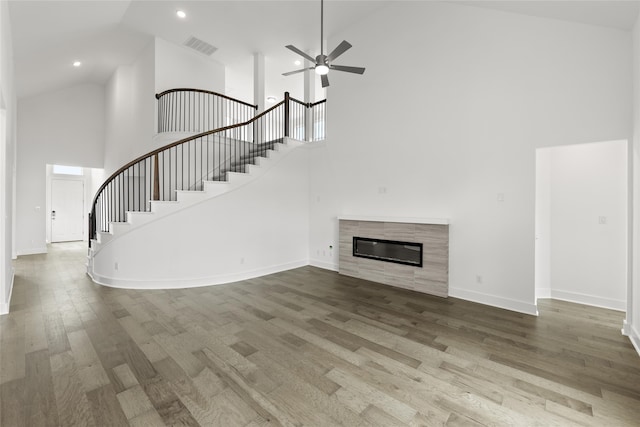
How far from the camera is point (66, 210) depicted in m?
10.5

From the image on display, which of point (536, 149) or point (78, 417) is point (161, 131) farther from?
point (536, 149)

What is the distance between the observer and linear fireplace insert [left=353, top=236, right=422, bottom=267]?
478 centimetres

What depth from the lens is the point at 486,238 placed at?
163 inches

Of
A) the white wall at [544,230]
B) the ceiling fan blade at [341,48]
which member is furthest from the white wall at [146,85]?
the white wall at [544,230]

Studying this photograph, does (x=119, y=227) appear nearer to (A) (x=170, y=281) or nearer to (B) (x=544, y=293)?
(A) (x=170, y=281)

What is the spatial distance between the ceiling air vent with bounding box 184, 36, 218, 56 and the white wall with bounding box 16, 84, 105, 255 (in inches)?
191

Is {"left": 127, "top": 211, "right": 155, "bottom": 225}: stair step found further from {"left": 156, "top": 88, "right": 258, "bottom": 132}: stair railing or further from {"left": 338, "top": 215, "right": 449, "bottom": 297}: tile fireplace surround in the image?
{"left": 338, "top": 215, "right": 449, "bottom": 297}: tile fireplace surround

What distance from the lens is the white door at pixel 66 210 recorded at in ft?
33.6

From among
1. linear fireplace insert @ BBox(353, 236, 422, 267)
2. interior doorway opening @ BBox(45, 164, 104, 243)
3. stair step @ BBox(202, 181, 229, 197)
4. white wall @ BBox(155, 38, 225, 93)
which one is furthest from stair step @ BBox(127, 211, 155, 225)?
interior doorway opening @ BBox(45, 164, 104, 243)

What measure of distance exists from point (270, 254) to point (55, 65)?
7247 mm

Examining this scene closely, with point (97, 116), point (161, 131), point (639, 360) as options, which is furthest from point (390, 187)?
point (97, 116)

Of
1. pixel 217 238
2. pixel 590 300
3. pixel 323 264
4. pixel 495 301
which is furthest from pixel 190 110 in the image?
pixel 590 300

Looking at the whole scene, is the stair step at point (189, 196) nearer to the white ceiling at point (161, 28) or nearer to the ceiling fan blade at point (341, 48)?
the ceiling fan blade at point (341, 48)

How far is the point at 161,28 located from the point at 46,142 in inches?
218
